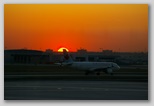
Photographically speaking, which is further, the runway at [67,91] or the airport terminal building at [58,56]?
the airport terminal building at [58,56]

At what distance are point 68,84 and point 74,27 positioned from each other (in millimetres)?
1296

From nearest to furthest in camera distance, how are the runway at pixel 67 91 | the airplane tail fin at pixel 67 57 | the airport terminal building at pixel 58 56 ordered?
the runway at pixel 67 91 < the airport terminal building at pixel 58 56 < the airplane tail fin at pixel 67 57

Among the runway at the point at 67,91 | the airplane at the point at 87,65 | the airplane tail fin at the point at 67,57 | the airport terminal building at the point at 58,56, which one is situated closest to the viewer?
the runway at the point at 67,91

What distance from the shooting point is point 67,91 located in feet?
33.1

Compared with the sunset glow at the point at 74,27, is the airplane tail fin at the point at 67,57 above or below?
below

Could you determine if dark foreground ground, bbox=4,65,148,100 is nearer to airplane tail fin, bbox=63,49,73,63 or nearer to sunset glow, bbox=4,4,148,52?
airplane tail fin, bbox=63,49,73,63

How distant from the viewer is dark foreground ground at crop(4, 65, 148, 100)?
383 inches

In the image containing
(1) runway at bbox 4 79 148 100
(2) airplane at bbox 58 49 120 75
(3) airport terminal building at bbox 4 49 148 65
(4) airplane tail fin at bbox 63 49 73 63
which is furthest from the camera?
(2) airplane at bbox 58 49 120 75

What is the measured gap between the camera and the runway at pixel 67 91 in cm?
968

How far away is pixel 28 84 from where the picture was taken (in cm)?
1035

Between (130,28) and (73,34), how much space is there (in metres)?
0.98

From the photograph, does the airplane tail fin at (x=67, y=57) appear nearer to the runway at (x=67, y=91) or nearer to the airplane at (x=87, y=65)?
the airplane at (x=87, y=65)

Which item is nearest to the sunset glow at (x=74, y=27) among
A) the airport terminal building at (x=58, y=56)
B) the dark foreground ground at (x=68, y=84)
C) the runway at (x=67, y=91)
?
the airport terminal building at (x=58, y=56)

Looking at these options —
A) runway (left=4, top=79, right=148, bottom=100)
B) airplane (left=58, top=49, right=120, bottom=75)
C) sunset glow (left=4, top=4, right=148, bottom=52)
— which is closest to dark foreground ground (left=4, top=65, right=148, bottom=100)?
runway (left=4, top=79, right=148, bottom=100)
